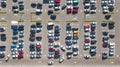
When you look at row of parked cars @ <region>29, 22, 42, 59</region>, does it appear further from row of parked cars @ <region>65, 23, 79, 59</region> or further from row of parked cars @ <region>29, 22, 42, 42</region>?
row of parked cars @ <region>65, 23, 79, 59</region>

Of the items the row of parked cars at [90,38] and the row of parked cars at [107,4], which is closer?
the row of parked cars at [107,4]

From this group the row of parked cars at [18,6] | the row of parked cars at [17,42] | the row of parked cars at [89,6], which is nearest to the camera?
the row of parked cars at [18,6]

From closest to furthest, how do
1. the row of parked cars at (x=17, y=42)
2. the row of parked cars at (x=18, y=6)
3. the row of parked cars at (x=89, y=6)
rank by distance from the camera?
the row of parked cars at (x=18, y=6) < the row of parked cars at (x=89, y=6) < the row of parked cars at (x=17, y=42)

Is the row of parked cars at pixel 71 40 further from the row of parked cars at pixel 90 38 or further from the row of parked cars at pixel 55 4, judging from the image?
the row of parked cars at pixel 55 4

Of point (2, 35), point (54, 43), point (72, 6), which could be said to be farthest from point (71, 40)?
point (2, 35)

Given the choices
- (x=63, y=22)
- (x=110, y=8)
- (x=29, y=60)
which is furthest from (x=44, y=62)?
(x=110, y=8)

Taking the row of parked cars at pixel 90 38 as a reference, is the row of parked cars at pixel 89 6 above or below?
above

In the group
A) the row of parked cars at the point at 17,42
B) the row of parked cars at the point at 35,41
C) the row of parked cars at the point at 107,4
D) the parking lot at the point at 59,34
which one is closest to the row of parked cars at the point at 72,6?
the parking lot at the point at 59,34

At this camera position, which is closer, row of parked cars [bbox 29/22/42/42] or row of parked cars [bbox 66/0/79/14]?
row of parked cars [bbox 66/0/79/14]

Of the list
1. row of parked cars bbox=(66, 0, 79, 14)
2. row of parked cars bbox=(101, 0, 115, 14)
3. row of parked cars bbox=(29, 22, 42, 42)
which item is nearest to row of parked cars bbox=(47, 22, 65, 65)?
row of parked cars bbox=(29, 22, 42, 42)
